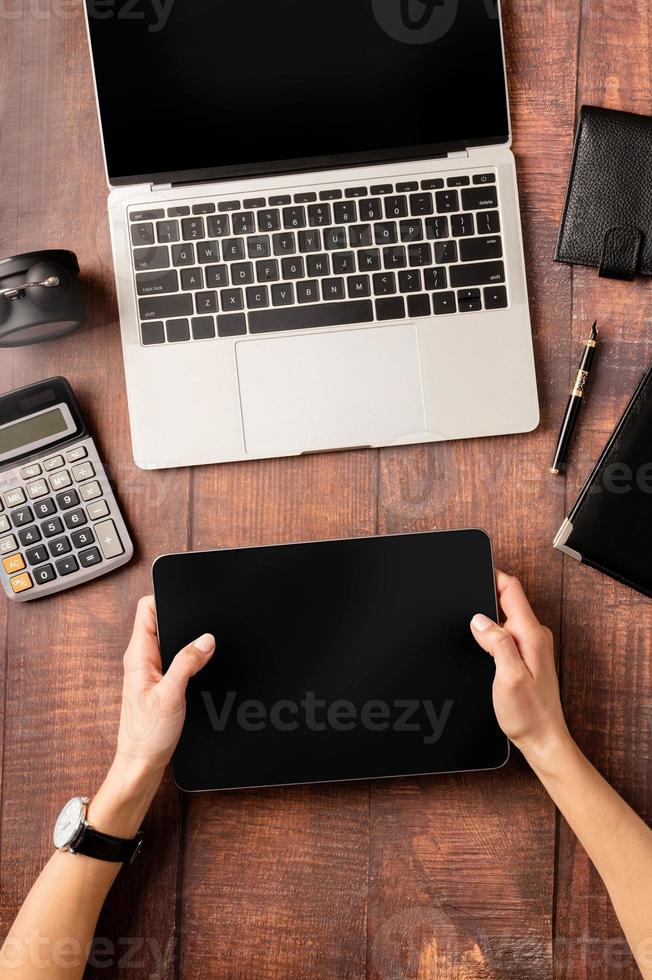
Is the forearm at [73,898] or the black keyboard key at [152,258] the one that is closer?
the forearm at [73,898]

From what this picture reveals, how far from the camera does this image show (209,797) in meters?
0.91

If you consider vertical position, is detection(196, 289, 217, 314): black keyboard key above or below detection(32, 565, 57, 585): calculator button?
above

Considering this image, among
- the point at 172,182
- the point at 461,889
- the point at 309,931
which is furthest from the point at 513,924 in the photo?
the point at 172,182

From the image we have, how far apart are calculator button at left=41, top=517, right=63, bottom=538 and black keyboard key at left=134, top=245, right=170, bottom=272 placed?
308 millimetres

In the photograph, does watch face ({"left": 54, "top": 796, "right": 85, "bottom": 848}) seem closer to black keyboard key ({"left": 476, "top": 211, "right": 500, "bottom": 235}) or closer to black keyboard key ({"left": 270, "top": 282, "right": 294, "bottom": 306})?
black keyboard key ({"left": 270, "top": 282, "right": 294, "bottom": 306})

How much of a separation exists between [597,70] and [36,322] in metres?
0.72

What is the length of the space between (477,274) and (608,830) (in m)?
0.62

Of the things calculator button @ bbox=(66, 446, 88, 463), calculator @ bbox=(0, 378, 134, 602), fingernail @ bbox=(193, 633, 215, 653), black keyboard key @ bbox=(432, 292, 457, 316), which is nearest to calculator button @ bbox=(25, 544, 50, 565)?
calculator @ bbox=(0, 378, 134, 602)

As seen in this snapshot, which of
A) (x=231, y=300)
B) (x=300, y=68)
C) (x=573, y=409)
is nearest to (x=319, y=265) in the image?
(x=231, y=300)

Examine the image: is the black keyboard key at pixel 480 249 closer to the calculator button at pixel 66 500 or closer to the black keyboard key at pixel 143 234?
the black keyboard key at pixel 143 234

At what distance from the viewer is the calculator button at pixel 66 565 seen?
2.98ft

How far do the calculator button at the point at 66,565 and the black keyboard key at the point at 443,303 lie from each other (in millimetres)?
506

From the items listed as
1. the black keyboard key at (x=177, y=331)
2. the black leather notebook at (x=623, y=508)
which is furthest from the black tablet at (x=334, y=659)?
the black keyboard key at (x=177, y=331)

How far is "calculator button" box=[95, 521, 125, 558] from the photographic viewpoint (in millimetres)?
910
